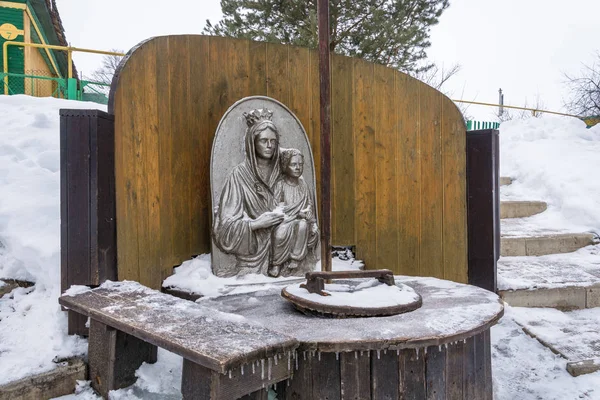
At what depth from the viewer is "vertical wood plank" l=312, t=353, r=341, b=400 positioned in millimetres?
1819

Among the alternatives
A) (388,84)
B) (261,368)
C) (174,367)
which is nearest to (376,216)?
(388,84)

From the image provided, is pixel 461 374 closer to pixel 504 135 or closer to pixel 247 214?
pixel 247 214

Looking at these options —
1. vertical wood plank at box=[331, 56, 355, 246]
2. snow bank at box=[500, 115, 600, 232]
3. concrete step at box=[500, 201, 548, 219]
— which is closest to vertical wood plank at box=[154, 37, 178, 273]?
vertical wood plank at box=[331, 56, 355, 246]

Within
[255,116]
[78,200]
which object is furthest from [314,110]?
[78,200]

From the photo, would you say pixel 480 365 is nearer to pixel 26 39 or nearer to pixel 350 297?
pixel 350 297

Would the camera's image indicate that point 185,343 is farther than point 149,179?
No

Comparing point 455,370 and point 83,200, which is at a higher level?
point 83,200

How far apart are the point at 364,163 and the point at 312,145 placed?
46 centimetres

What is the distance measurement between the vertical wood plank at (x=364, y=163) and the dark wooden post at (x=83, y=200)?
1923 mm

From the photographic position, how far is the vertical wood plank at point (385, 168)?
3.65 meters

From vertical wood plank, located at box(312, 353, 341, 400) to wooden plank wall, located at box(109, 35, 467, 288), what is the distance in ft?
4.58

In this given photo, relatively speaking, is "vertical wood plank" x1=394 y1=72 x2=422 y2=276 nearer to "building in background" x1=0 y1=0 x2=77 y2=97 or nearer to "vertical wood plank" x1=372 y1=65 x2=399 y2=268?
"vertical wood plank" x1=372 y1=65 x2=399 y2=268

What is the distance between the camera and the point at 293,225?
3.07m

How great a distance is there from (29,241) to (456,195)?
314cm
